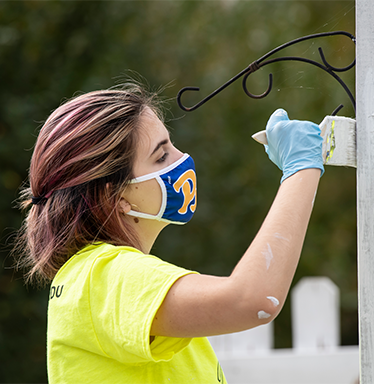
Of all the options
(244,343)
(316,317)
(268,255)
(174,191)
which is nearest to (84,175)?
(174,191)

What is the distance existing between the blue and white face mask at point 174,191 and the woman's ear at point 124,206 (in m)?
0.01

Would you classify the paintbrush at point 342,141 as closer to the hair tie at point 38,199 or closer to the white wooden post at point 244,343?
the hair tie at point 38,199

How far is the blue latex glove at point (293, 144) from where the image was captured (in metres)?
1.07

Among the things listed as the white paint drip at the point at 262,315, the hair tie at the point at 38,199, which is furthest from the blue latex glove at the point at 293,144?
the hair tie at the point at 38,199

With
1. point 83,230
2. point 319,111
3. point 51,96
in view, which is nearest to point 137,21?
point 51,96

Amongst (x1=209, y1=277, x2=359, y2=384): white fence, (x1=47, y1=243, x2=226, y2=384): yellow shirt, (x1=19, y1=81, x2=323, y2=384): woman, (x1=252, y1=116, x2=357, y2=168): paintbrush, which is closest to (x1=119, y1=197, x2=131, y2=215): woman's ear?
(x1=19, y1=81, x2=323, y2=384): woman

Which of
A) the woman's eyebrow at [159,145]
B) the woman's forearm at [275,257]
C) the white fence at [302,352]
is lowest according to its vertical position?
the white fence at [302,352]

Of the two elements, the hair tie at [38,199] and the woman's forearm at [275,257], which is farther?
the hair tie at [38,199]

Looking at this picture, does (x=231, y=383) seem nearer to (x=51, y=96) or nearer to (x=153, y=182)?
(x=153, y=182)

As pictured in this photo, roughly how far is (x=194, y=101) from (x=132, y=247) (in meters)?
3.90

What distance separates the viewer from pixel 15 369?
13.4 feet

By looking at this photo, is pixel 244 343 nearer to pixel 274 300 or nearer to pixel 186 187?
pixel 186 187

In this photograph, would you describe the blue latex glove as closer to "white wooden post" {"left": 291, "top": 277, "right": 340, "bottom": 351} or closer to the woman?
the woman

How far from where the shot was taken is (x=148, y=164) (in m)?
1.24
